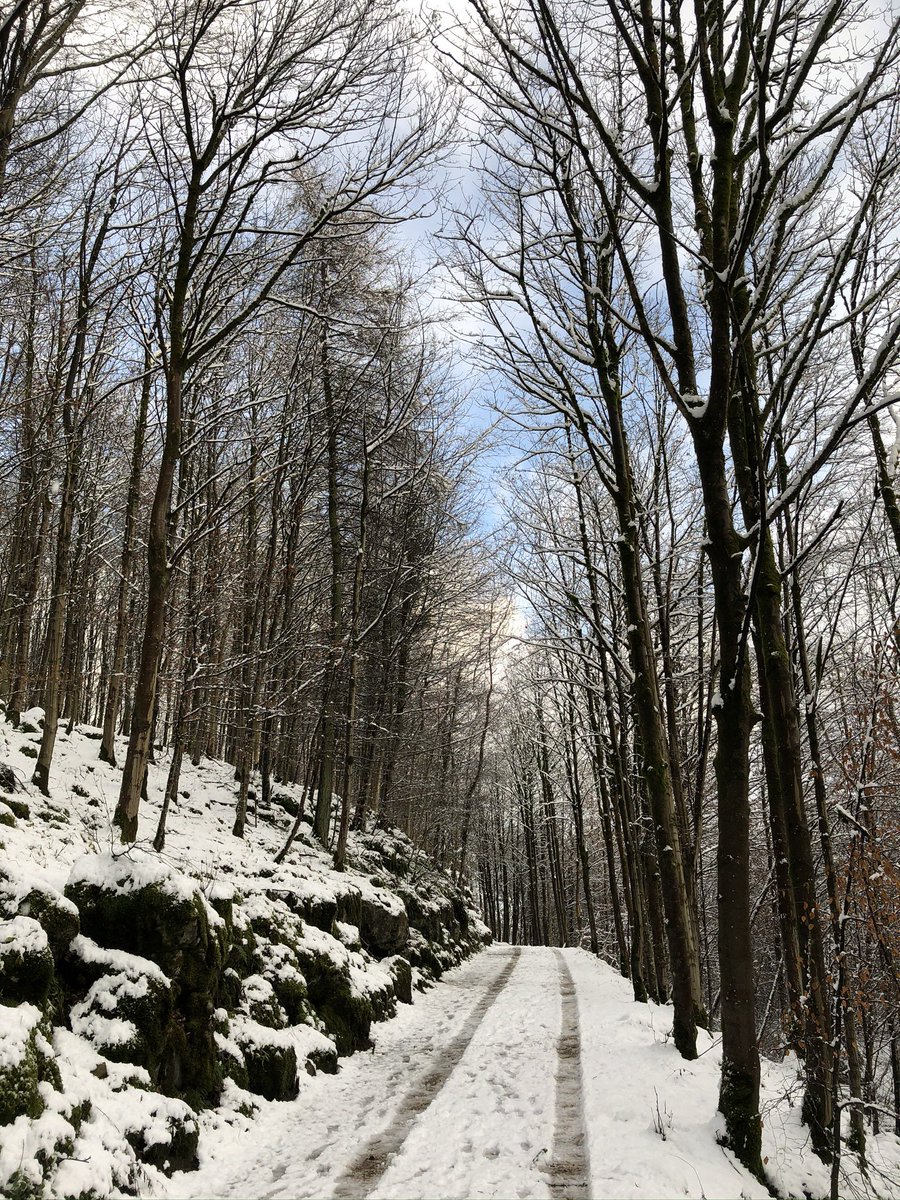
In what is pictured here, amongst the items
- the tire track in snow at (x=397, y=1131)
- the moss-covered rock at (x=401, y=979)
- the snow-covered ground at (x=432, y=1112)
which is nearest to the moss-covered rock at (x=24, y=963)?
the snow-covered ground at (x=432, y=1112)

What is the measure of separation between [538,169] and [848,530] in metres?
9.32

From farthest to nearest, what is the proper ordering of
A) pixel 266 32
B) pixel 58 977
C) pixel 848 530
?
pixel 848 530 → pixel 266 32 → pixel 58 977

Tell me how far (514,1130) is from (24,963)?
4.06m

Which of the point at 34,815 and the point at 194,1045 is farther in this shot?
the point at 34,815

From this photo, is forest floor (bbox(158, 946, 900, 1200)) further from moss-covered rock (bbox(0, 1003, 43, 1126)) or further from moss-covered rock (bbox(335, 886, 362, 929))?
moss-covered rock (bbox(335, 886, 362, 929))

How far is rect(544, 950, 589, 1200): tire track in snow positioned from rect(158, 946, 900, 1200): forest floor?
17 mm

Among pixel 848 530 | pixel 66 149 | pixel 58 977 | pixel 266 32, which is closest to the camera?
pixel 58 977

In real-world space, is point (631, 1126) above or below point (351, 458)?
below

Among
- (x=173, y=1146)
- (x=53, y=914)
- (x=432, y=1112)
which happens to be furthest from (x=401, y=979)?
(x=53, y=914)

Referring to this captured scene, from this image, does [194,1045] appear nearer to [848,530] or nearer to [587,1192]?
[587,1192]

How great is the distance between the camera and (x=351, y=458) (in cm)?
1677

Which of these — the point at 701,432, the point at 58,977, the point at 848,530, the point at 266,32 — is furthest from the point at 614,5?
the point at 848,530

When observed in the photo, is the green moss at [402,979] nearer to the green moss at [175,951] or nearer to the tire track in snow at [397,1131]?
the tire track in snow at [397,1131]

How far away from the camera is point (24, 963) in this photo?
4.59 meters
